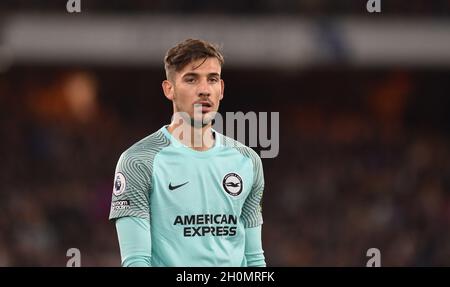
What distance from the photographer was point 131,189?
157 inches

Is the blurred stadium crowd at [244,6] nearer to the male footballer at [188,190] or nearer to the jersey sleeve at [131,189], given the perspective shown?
the male footballer at [188,190]

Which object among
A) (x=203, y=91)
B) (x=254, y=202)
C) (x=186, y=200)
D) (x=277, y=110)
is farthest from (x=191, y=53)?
(x=277, y=110)

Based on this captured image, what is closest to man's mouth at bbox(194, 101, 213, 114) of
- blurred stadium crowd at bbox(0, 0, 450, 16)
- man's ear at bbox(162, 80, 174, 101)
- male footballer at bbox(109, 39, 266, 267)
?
male footballer at bbox(109, 39, 266, 267)

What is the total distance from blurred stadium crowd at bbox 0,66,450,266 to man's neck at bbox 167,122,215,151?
27.1 ft

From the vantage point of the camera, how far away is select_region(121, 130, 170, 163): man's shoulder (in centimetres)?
408

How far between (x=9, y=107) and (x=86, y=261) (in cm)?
437

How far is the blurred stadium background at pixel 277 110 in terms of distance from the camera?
1360 cm

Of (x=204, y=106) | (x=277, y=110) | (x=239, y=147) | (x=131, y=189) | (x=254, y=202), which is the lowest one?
(x=277, y=110)

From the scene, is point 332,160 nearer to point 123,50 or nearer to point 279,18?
point 279,18

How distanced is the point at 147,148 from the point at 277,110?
12.2 meters

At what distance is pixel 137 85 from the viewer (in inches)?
641

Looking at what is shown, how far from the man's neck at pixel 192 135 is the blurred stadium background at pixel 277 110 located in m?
8.68

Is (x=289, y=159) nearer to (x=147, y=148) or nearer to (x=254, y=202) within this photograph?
(x=254, y=202)
